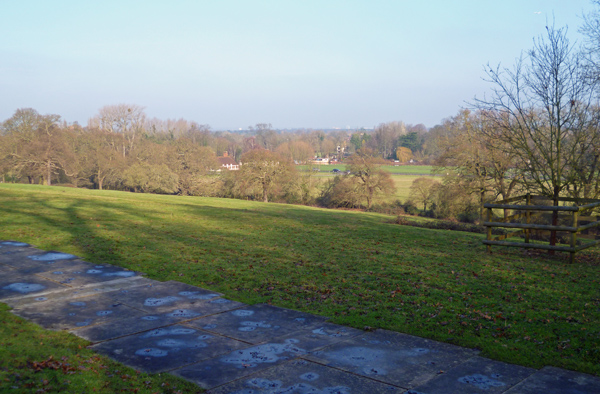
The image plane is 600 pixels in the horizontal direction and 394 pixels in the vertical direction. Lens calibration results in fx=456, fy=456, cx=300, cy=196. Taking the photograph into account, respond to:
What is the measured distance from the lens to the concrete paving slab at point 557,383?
4301 millimetres

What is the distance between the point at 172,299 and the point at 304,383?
11.5 ft

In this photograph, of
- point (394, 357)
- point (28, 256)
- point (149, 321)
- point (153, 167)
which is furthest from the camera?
point (153, 167)

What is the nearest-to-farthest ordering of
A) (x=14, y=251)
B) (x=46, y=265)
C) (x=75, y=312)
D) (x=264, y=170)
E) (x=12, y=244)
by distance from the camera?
(x=75, y=312) → (x=46, y=265) → (x=14, y=251) → (x=12, y=244) → (x=264, y=170)

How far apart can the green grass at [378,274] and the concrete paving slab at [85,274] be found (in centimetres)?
43

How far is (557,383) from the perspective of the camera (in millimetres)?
4488

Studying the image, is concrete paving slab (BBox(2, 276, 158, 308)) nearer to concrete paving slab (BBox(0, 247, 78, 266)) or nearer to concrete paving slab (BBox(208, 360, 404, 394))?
concrete paving slab (BBox(0, 247, 78, 266))

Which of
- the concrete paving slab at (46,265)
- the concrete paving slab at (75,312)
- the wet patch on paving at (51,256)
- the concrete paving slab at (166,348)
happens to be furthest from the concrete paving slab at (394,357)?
the wet patch on paving at (51,256)

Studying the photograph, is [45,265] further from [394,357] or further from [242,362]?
[394,357]

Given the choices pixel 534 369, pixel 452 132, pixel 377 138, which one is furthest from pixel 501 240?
pixel 377 138

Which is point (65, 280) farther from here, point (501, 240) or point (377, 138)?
point (377, 138)

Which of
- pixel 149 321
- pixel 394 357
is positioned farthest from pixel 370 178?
pixel 394 357

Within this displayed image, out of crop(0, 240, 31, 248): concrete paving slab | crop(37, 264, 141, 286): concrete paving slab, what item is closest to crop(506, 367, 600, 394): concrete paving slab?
crop(37, 264, 141, 286): concrete paving slab

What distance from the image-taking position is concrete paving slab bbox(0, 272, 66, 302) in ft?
23.7

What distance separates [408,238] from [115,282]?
372 inches
